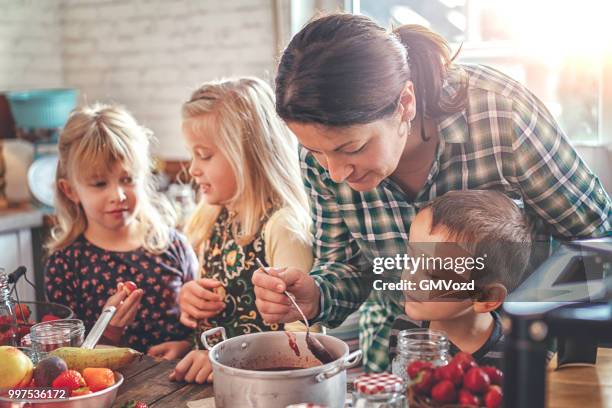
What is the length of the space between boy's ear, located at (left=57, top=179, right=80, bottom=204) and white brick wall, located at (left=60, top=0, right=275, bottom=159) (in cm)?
115

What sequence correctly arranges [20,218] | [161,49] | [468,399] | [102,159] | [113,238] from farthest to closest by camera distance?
[161,49] < [20,218] < [113,238] < [102,159] < [468,399]

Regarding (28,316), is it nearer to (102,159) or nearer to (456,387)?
(102,159)

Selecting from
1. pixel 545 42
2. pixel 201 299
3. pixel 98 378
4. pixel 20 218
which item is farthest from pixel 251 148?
pixel 20 218

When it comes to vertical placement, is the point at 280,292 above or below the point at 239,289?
above

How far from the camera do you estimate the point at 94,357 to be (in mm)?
1147

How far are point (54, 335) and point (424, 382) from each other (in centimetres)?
63

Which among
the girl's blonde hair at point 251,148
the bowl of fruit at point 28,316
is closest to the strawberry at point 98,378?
the bowl of fruit at point 28,316

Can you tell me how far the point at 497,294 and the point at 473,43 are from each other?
152 centimetres

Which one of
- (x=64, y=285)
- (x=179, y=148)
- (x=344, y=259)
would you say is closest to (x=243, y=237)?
(x=344, y=259)

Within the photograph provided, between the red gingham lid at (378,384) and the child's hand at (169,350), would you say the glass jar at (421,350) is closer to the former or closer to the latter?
the red gingham lid at (378,384)

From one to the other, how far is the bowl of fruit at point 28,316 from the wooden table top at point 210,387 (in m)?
0.18

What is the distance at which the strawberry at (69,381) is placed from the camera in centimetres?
103

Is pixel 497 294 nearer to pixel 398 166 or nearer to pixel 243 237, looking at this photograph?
pixel 398 166

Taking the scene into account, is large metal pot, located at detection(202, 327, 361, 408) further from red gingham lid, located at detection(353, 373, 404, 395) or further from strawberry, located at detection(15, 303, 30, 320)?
strawberry, located at detection(15, 303, 30, 320)
